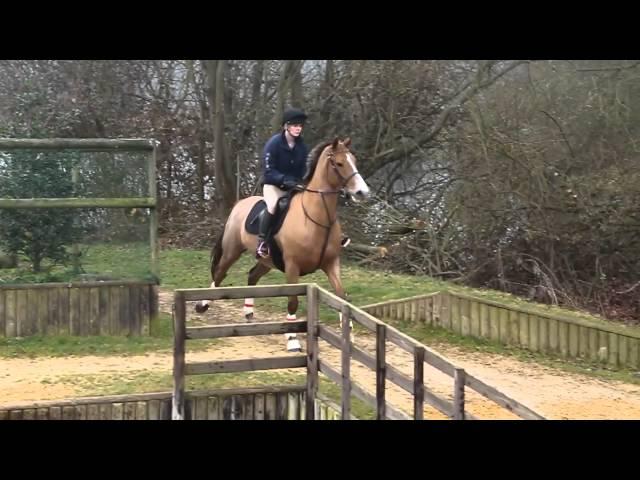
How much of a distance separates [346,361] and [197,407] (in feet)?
4.85

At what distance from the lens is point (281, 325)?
23.8ft

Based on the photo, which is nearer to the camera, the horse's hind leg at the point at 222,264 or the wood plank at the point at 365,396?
the wood plank at the point at 365,396

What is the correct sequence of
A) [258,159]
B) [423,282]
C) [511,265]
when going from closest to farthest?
[423,282] → [511,265] → [258,159]

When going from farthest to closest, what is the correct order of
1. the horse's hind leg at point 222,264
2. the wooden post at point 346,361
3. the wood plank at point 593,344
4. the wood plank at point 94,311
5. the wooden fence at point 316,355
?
the horse's hind leg at point 222,264
the wood plank at point 593,344
the wood plank at point 94,311
the wooden post at point 346,361
the wooden fence at point 316,355

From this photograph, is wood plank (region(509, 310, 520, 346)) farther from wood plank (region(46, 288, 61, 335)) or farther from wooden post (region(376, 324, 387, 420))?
wood plank (region(46, 288, 61, 335))

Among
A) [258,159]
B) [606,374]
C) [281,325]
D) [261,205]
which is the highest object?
[258,159]

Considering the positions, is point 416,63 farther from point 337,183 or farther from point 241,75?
point 337,183

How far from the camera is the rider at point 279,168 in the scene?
9.28m

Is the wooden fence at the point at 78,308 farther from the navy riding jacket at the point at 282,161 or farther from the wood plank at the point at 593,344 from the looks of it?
the wood plank at the point at 593,344

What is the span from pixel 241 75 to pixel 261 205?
10.4 metres

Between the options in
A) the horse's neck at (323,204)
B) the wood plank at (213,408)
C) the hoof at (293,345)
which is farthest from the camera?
the horse's neck at (323,204)

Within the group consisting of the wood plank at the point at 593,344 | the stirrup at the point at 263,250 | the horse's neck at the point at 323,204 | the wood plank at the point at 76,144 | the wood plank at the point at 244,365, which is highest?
the wood plank at the point at 76,144

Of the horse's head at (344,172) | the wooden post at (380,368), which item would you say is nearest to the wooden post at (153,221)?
the horse's head at (344,172)

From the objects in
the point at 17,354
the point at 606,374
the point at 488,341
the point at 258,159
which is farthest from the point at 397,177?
the point at 17,354
